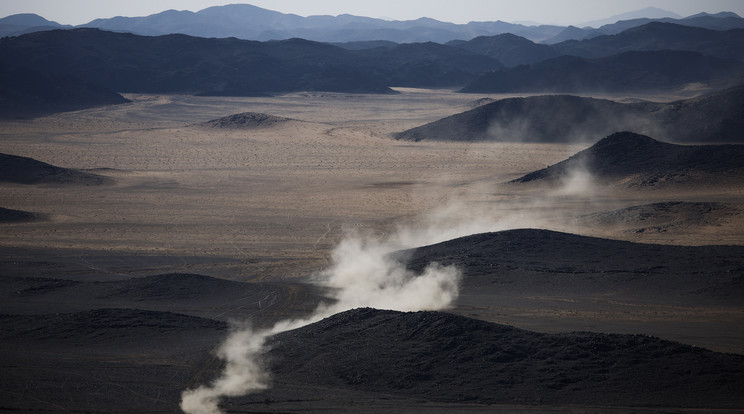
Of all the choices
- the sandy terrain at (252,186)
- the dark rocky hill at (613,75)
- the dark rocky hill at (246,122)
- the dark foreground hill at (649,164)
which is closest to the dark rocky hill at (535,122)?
the sandy terrain at (252,186)

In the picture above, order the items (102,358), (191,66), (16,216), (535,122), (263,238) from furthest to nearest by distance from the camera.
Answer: (191,66) → (535,122) → (16,216) → (263,238) → (102,358)

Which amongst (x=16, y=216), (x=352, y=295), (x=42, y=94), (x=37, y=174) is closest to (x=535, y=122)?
(x=37, y=174)

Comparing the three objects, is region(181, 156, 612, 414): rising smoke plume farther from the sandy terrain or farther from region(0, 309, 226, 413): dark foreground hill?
the sandy terrain

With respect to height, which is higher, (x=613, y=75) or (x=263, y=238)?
(x=613, y=75)

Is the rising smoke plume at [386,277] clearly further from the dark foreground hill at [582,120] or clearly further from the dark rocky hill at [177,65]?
the dark rocky hill at [177,65]

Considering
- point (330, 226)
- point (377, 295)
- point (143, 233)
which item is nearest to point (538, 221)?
point (330, 226)

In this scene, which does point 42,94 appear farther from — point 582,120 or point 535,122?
point 582,120
